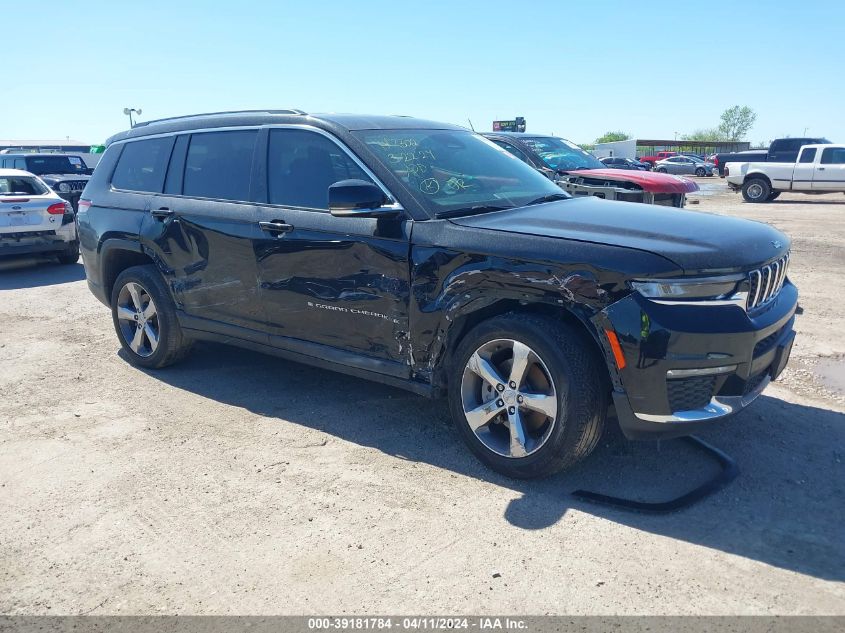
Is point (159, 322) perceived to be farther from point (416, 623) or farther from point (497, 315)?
point (416, 623)

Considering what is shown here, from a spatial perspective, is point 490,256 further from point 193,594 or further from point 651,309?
point 193,594

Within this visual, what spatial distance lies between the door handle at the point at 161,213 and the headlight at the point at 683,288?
355cm

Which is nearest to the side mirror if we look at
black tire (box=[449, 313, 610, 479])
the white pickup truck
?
black tire (box=[449, 313, 610, 479])

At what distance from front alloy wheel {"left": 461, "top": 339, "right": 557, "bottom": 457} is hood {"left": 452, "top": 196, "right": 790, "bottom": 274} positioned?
654 millimetres

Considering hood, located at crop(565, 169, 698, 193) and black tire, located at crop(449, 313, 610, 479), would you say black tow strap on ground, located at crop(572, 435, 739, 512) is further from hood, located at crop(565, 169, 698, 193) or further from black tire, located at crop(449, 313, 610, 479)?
hood, located at crop(565, 169, 698, 193)

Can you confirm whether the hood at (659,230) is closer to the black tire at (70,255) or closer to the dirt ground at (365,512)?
the dirt ground at (365,512)

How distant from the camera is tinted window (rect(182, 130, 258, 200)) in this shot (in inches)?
192

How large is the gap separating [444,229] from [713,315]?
144cm

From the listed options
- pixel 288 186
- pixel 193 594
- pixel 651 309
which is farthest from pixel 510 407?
pixel 288 186

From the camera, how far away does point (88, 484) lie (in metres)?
3.88

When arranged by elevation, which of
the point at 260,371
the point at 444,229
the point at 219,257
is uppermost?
the point at 444,229

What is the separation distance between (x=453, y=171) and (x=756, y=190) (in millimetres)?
21098

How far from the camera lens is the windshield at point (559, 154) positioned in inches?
423

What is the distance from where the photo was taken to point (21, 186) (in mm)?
11008
